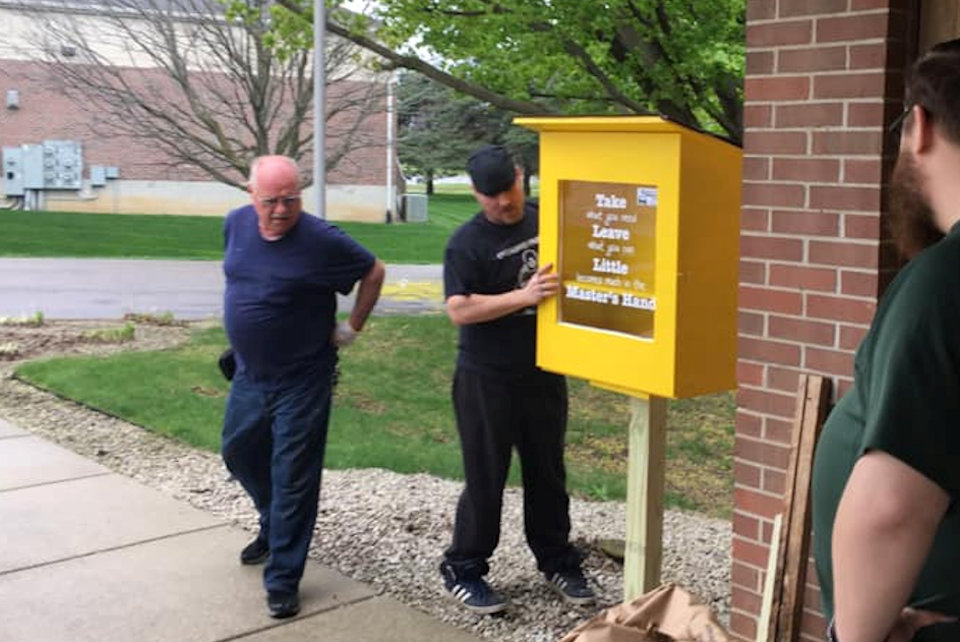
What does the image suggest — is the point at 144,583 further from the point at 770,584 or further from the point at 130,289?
the point at 130,289

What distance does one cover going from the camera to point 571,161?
375cm

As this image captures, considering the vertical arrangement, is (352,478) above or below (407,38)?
below

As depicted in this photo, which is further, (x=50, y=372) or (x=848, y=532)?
(x=50, y=372)

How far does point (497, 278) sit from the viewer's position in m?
4.38

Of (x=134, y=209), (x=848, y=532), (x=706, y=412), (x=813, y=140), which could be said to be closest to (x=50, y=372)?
(x=706, y=412)

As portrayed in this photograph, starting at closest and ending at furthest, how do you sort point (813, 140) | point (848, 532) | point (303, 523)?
1. point (848, 532)
2. point (813, 140)
3. point (303, 523)

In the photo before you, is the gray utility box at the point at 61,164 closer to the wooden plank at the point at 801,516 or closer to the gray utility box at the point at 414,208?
the gray utility box at the point at 414,208

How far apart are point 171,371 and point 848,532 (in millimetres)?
8799

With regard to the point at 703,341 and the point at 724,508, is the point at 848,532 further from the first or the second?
the point at 724,508

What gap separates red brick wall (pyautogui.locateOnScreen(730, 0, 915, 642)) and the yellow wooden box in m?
0.14

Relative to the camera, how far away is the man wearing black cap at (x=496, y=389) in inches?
171

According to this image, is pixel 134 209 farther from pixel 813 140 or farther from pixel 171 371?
pixel 813 140

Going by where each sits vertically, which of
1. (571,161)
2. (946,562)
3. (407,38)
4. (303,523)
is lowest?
(303,523)

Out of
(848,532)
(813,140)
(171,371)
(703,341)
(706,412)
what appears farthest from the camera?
(171,371)
